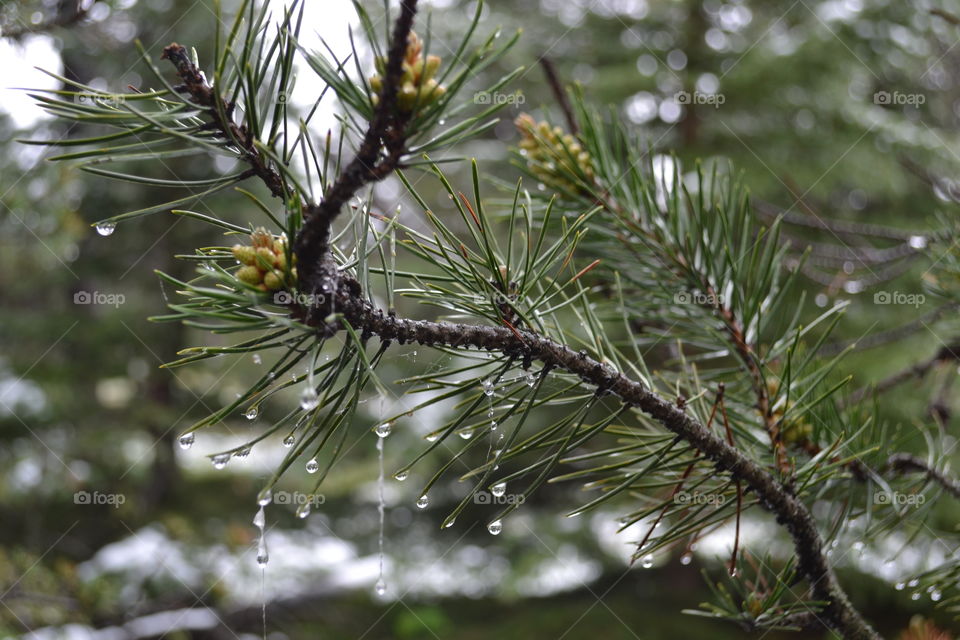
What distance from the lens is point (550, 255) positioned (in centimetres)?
54

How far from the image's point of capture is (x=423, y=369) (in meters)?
2.88

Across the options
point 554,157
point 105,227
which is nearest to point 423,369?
point 554,157

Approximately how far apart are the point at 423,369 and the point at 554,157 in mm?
2176

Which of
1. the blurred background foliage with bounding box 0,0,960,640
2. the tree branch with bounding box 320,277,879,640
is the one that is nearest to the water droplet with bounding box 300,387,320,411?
the tree branch with bounding box 320,277,879,640

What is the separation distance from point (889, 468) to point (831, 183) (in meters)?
2.77

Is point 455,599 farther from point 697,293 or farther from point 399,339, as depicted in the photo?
point 399,339

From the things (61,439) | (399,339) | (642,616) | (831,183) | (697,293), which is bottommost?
Result: (642,616)

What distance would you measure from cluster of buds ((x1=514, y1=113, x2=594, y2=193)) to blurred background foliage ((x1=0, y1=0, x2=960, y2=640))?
5.92ft

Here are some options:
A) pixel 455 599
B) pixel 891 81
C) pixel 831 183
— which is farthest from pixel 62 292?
pixel 891 81

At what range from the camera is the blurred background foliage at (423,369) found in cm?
298

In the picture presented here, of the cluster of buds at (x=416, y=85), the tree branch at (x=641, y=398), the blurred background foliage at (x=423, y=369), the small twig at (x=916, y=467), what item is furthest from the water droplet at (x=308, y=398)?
the blurred background foliage at (x=423, y=369)

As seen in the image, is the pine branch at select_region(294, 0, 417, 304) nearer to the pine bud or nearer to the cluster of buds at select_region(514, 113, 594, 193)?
the pine bud

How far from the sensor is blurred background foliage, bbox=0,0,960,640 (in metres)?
2.98

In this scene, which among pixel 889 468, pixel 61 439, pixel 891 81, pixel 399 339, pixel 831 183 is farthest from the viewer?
pixel 891 81
